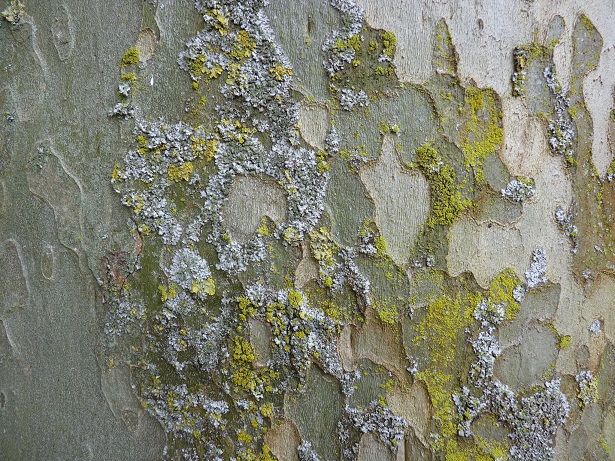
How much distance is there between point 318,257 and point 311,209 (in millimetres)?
80

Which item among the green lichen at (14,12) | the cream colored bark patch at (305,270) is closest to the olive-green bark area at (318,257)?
the cream colored bark patch at (305,270)

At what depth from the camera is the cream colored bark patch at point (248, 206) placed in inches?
27.7

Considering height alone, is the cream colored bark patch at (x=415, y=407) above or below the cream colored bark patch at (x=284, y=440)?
above

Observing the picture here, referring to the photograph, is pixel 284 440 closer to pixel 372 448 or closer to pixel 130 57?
pixel 372 448

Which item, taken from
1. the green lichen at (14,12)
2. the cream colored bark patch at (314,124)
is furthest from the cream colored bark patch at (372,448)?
the green lichen at (14,12)

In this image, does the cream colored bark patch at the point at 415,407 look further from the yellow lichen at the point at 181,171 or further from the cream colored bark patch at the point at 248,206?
the yellow lichen at the point at 181,171

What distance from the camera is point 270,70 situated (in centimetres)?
69

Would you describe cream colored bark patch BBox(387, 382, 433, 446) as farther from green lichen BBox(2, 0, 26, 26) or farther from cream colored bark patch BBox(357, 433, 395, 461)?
green lichen BBox(2, 0, 26, 26)

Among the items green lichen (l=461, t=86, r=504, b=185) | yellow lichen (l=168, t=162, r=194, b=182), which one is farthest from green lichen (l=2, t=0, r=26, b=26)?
green lichen (l=461, t=86, r=504, b=185)

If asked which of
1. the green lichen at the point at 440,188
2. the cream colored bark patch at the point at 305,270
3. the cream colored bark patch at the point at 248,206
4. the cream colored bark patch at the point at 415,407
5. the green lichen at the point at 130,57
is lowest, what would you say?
the cream colored bark patch at the point at 415,407

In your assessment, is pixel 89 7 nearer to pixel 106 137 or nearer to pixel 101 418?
pixel 106 137

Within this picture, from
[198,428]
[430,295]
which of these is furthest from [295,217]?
[198,428]

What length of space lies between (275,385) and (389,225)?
0.33 meters

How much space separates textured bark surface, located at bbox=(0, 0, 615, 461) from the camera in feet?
2.27
